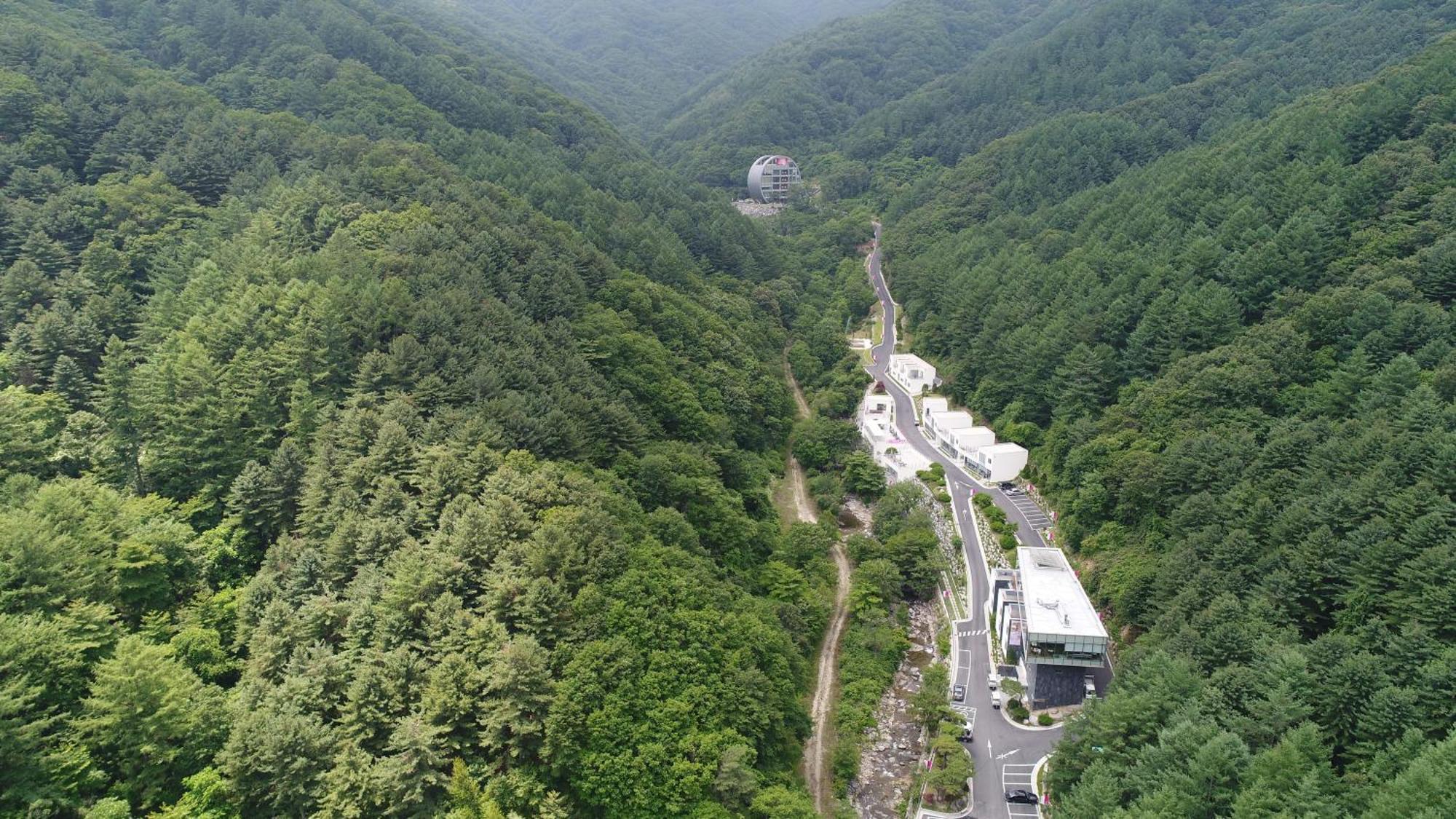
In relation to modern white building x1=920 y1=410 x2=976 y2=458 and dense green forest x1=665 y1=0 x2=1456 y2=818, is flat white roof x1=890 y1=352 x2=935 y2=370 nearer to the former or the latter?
dense green forest x1=665 y1=0 x2=1456 y2=818

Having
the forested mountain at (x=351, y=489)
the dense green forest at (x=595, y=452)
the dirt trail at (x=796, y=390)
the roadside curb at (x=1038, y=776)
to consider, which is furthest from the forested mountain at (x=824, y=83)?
the roadside curb at (x=1038, y=776)

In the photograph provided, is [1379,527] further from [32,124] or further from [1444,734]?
[32,124]

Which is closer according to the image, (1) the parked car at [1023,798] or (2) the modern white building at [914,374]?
(1) the parked car at [1023,798]

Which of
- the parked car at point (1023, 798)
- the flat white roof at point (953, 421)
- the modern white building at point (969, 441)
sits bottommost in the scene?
the parked car at point (1023, 798)

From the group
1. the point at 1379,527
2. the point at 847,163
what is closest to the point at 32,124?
the point at 1379,527

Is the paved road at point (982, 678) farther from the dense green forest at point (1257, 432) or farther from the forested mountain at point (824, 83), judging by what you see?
the forested mountain at point (824, 83)

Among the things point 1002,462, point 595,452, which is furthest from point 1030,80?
point 595,452

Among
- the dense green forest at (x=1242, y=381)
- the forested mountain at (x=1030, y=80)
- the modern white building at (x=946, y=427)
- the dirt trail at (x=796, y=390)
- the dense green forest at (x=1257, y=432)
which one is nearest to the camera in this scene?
the dense green forest at (x=1257, y=432)
